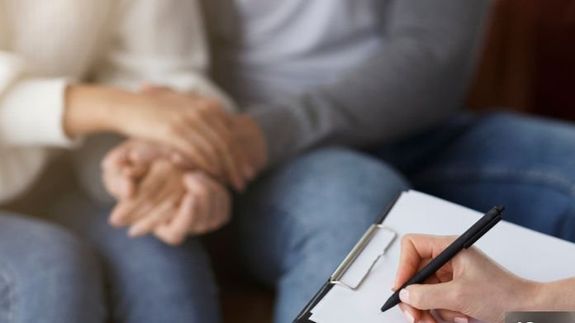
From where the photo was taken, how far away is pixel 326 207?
0.73 m

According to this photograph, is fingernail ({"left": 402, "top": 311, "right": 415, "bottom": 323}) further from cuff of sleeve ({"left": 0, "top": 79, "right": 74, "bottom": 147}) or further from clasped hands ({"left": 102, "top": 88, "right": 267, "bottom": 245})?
cuff of sleeve ({"left": 0, "top": 79, "right": 74, "bottom": 147})

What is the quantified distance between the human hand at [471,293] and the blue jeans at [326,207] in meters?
0.20

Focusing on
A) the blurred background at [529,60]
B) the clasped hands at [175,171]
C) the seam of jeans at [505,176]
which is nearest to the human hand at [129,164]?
the clasped hands at [175,171]

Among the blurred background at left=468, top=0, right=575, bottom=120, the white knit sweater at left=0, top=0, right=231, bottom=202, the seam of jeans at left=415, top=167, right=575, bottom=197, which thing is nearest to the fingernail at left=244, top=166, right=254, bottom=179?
the white knit sweater at left=0, top=0, right=231, bottom=202

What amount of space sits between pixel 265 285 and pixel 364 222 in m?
0.24

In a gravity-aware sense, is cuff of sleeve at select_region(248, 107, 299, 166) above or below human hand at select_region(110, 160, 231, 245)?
above

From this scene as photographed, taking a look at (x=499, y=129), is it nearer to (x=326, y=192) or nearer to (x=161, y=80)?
(x=326, y=192)

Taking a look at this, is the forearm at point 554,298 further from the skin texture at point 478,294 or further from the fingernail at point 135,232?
the fingernail at point 135,232

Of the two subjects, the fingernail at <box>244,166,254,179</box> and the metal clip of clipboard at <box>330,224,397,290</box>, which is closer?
the metal clip of clipboard at <box>330,224,397,290</box>

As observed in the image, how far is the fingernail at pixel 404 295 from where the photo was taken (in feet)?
1.48

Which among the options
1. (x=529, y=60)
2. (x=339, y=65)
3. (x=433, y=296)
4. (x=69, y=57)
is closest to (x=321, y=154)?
(x=339, y=65)

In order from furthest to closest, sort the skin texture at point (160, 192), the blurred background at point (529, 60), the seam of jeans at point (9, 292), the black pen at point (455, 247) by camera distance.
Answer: the blurred background at point (529, 60)
the skin texture at point (160, 192)
the seam of jeans at point (9, 292)
the black pen at point (455, 247)

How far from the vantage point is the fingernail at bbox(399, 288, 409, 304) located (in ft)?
1.48

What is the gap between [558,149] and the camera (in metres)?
0.82
